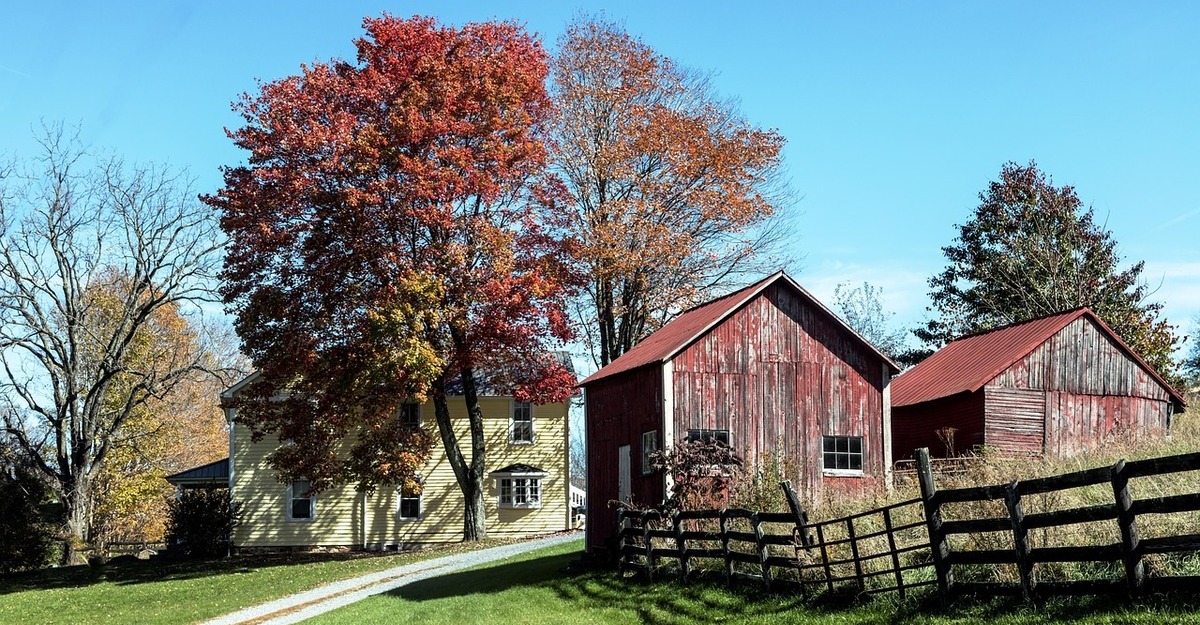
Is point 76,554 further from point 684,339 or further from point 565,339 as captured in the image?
point 684,339

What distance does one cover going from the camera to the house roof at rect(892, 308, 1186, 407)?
31078 mm

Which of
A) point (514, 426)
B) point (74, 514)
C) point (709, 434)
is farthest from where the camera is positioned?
point (514, 426)

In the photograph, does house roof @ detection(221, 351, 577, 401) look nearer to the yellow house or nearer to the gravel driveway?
the yellow house

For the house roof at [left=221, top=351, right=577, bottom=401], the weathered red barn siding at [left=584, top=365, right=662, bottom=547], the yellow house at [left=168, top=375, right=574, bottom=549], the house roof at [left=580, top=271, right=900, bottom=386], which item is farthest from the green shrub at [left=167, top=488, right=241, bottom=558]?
the house roof at [left=580, top=271, right=900, bottom=386]

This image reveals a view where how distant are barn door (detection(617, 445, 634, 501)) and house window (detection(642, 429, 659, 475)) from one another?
0.85 m

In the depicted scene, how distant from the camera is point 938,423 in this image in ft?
107

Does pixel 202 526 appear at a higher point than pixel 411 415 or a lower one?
lower

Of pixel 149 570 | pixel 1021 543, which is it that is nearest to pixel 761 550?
pixel 1021 543

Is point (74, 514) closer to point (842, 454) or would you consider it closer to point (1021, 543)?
point (842, 454)

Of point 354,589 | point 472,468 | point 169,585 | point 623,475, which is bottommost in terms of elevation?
point 169,585

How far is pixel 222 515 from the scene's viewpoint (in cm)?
4266

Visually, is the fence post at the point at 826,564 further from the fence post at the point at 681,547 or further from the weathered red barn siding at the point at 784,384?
the weathered red barn siding at the point at 784,384

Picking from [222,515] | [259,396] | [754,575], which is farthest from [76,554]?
[754,575]

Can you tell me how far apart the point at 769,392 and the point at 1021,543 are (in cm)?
1309
